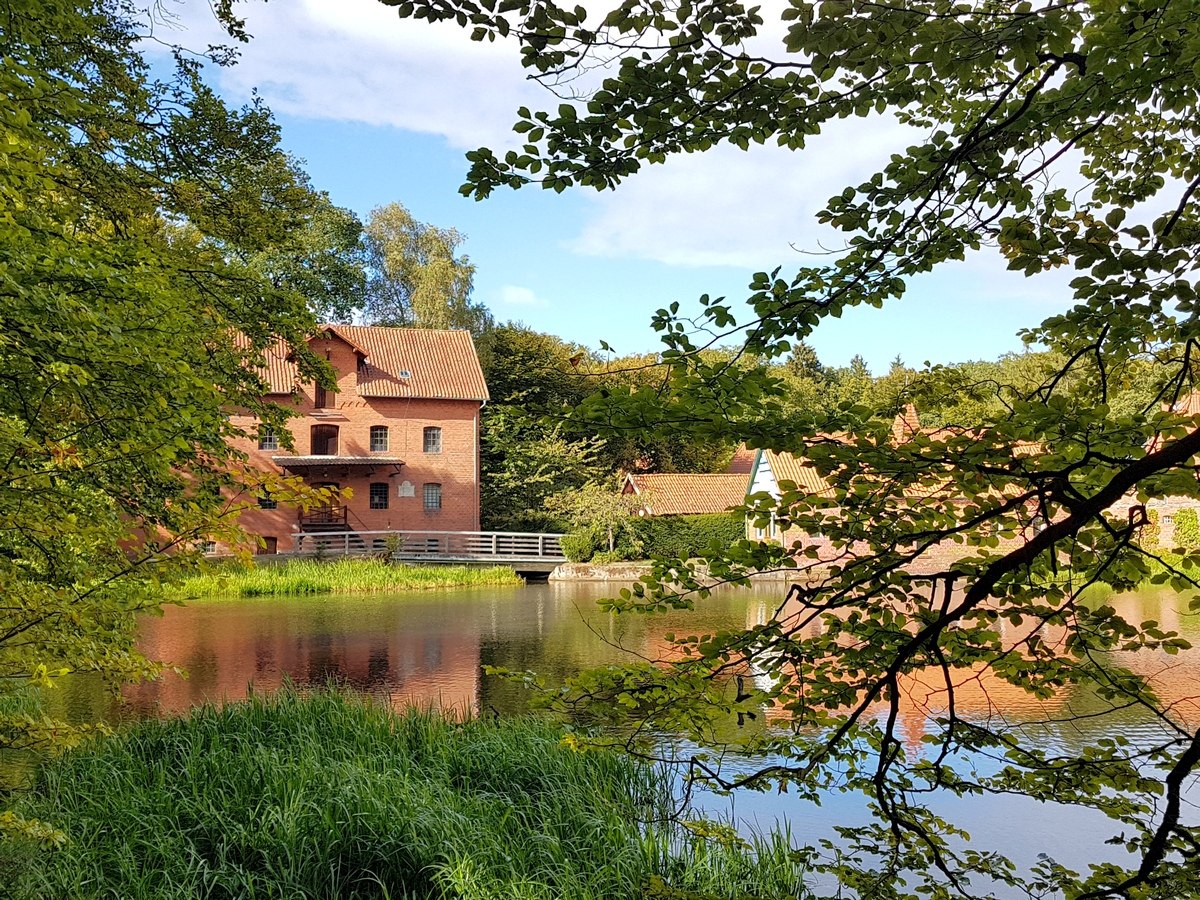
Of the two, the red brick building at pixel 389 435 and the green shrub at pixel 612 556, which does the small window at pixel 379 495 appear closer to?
the red brick building at pixel 389 435

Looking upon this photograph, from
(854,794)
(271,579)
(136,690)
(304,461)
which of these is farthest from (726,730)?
(304,461)

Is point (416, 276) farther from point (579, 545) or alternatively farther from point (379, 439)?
point (579, 545)

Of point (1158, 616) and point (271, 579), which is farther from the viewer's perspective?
point (271, 579)

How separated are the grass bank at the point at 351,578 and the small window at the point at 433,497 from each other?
5818 millimetres

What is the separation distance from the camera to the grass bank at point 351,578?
21.0 meters

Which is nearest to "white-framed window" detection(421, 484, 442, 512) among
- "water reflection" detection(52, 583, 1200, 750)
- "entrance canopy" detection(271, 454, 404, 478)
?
"entrance canopy" detection(271, 454, 404, 478)

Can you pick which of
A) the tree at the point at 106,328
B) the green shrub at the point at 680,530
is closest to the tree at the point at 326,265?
the green shrub at the point at 680,530

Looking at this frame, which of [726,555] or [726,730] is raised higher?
[726,555]

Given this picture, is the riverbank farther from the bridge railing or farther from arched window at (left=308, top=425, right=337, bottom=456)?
arched window at (left=308, top=425, right=337, bottom=456)

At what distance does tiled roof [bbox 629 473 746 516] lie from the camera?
1227 inches

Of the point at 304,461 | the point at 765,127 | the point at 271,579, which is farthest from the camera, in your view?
the point at 304,461

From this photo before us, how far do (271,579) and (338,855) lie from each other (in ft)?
59.2

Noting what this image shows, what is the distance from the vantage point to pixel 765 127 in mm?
2533

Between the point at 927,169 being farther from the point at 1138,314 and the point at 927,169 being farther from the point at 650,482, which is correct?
the point at 650,482
